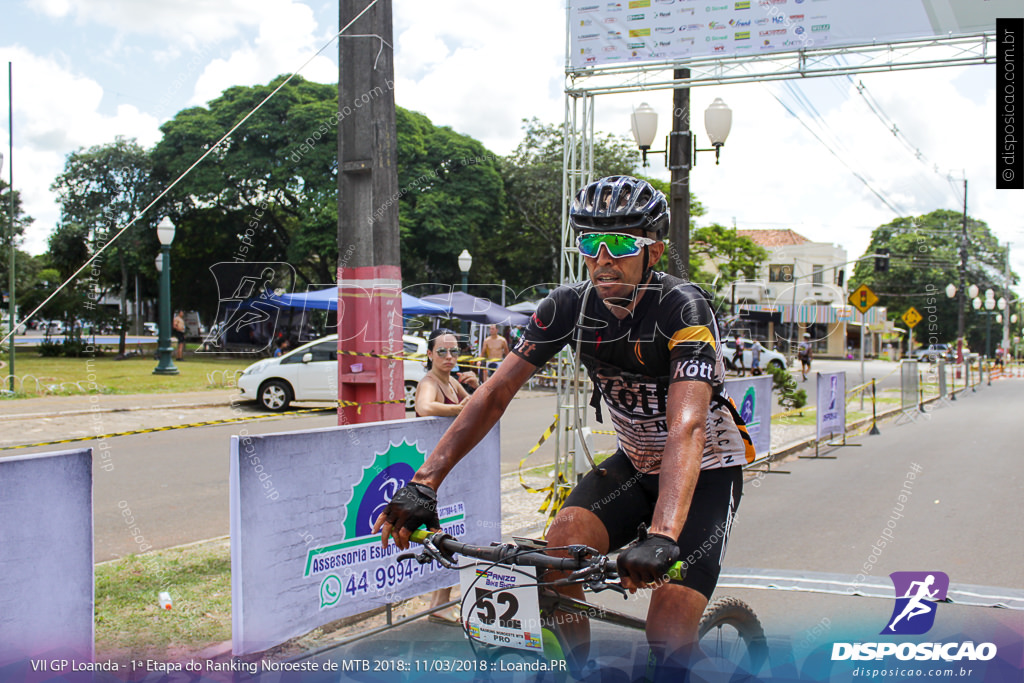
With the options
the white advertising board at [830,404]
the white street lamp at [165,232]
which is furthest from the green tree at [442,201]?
the white advertising board at [830,404]

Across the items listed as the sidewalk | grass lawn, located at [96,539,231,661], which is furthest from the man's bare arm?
the sidewalk

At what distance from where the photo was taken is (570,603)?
7.94ft

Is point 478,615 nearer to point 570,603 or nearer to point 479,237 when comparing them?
point 570,603

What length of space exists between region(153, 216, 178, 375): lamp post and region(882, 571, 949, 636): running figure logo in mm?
17254

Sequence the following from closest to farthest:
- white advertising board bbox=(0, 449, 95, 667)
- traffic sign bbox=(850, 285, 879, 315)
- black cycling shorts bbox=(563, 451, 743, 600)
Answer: black cycling shorts bbox=(563, 451, 743, 600) → white advertising board bbox=(0, 449, 95, 667) → traffic sign bbox=(850, 285, 879, 315)

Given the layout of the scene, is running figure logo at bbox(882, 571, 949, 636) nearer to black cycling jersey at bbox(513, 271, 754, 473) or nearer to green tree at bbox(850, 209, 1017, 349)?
black cycling jersey at bbox(513, 271, 754, 473)

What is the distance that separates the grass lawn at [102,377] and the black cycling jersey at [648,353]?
17.1 m

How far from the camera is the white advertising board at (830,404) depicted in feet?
42.7

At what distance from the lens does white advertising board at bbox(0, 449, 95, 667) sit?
3.12m

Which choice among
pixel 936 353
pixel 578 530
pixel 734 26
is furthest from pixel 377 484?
pixel 936 353

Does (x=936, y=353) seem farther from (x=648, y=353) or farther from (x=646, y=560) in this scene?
(x=646, y=560)

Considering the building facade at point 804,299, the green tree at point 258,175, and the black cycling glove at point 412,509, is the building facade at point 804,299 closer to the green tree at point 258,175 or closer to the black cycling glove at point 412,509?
the green tree at point 258,175

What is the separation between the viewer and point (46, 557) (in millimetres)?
3254

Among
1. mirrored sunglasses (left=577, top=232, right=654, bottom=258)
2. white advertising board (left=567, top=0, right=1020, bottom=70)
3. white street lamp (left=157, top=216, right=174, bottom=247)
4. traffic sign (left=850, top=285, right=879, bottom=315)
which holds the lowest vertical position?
mirrored sunglasses (left=577, top=232, right=654, bottom=258)
